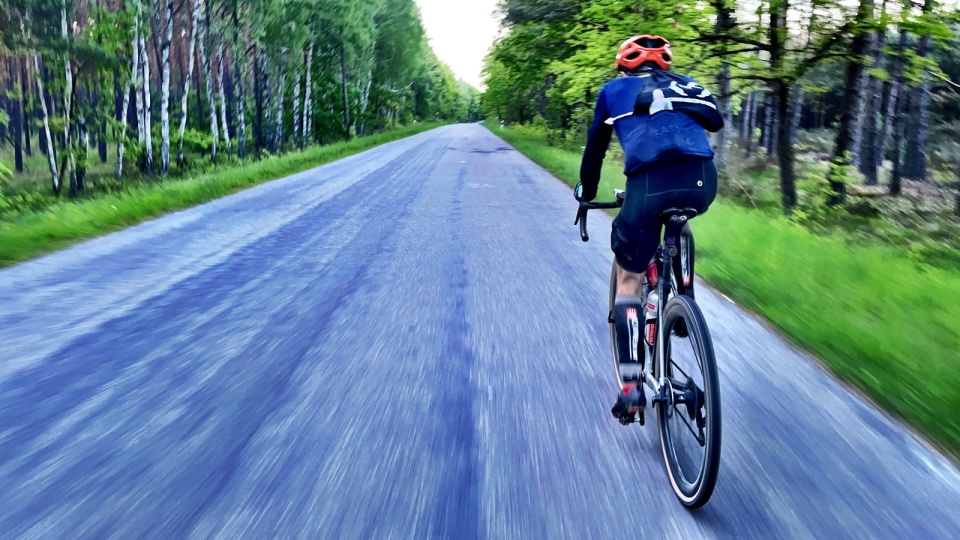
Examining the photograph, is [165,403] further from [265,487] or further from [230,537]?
[230,537]

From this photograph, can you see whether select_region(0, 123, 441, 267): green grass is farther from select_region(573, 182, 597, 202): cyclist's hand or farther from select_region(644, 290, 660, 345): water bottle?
select_region(644, 290, 660, 345): water bottle

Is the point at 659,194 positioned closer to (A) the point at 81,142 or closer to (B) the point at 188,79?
(A) the point at 81,142

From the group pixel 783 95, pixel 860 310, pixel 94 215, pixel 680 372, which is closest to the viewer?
pixel 680 372

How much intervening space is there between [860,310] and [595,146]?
10.3ft

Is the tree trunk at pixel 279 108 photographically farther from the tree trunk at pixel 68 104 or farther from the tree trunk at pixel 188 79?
the tree trunk at pixel 68 104

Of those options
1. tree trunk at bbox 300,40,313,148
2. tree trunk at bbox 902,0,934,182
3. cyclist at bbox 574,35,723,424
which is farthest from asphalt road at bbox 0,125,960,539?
tree trunk at bbox 300,40,313,148

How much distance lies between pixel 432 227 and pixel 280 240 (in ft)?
7.63

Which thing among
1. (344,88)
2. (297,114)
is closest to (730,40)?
(297,114)

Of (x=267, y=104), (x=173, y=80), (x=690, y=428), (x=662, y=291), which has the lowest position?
(x=690, y=428)

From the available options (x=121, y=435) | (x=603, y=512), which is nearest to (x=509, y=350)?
(x=603, y=512)

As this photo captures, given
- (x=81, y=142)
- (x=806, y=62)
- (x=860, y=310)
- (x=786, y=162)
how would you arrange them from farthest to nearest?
(x=81, y=142) < (x=786, y=162) < (x=806, y=62) < (x=860, y=310)

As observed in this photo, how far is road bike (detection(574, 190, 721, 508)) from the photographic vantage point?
2.58 m

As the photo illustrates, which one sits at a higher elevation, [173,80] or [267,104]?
[173,80]

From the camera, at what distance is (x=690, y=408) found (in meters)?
2.80
